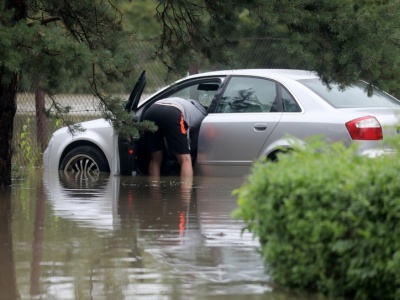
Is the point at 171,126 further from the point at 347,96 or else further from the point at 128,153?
the point at 347,96

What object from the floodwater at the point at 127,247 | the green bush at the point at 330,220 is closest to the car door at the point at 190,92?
the floodwater at the point at 127,247

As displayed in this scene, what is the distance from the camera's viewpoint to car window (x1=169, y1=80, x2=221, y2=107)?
1329 cm

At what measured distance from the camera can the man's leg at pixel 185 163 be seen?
1266 cm

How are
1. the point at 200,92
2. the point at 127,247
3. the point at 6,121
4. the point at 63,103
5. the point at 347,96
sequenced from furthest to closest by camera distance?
the point at 63,103 < the point at 200,92 < the point at 347,96 < the point at 6,121 < the point at 127,247

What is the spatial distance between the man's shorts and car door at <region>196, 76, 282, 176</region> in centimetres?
36

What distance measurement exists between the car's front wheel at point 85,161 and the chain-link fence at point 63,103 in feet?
3.45

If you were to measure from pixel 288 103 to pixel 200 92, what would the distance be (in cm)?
157

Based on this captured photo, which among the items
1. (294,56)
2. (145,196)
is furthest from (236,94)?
(145,196)

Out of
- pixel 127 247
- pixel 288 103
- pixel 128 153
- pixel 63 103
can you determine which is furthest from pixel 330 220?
pixel 63 103

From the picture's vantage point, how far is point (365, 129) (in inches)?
452

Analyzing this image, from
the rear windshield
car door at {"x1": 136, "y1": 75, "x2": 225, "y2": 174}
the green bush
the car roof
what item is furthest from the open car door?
the green bush

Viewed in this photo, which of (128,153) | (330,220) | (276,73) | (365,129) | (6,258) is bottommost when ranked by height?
(6,258)

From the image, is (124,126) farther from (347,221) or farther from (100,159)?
(347,221)

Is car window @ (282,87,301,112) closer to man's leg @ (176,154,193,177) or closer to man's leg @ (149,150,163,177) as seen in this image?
man's leg @ (176,154,193,177)
